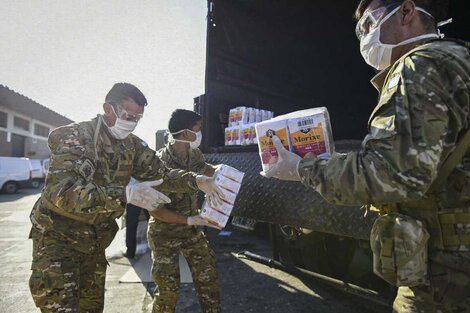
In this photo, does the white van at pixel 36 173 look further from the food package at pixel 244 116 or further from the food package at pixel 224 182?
the food package at pixel 224 182

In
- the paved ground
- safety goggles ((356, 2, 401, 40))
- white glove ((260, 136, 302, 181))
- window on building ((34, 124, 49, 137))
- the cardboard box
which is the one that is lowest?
the paved ground

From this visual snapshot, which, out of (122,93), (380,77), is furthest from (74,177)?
(380,77)

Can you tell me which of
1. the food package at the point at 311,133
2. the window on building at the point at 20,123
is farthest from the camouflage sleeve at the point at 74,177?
the window on building at the point at 20,123

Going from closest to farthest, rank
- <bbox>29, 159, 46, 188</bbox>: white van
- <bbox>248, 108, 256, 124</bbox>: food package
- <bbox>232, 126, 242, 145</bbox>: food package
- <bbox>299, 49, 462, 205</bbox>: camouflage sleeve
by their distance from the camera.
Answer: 1. <bbox>299, 49, 462, 205</bbox>: camouflage sleeve
2. <bbox>232, 126, 242, 145</bbox>: food package
3. <bbox>248, 108, 256, 124</bbox>: food package
4. <bbox>29, 159, 46, 188</bbox>: white van

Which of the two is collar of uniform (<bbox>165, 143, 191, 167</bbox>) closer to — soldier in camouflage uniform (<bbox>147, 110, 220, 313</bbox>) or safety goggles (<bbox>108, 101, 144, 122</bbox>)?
soldier in camouflage uniform (<bbox>147, 110, 220, 313</bbox>)

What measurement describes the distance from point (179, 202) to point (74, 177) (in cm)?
105

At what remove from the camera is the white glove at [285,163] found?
1332 mm

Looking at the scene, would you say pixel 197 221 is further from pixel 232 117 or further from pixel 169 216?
pixel 232 117

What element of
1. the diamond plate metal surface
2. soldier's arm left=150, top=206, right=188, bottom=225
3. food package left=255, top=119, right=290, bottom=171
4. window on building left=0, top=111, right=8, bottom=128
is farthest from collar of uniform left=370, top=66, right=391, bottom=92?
window on building left=0, top=111, right=8, bottom=128

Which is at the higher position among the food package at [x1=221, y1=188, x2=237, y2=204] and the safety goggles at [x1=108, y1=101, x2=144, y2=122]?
the safety goggles at [x1=108, y1=101, x2=144, y2=122]

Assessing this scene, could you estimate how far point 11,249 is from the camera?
5.83 m

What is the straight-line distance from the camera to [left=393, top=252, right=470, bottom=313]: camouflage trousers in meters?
1.13

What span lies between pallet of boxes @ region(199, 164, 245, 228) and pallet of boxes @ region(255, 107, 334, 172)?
0.88 m

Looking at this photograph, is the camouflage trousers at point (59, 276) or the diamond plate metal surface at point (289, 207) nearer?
the camouflage trousers at point (59, 276)
